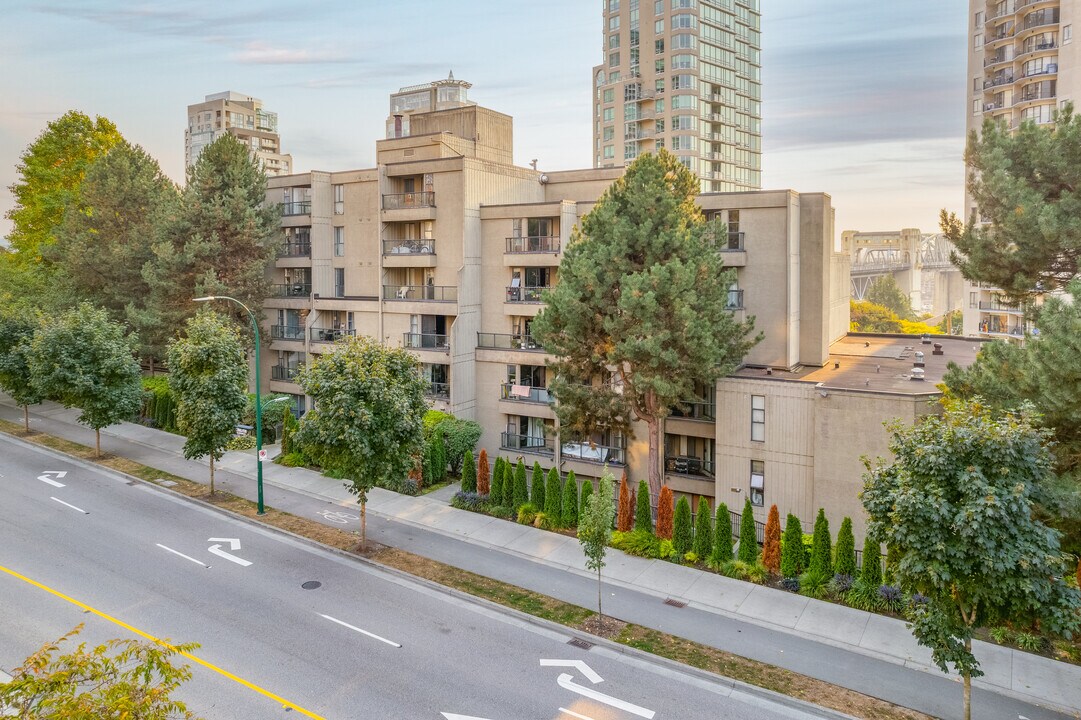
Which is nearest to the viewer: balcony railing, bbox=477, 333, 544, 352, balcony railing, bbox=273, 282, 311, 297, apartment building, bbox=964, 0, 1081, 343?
balcony railing, bbox=477, 333, 544, 352

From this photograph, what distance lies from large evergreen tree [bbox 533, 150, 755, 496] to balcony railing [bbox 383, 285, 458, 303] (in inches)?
398

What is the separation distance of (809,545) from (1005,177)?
A: 12026mm

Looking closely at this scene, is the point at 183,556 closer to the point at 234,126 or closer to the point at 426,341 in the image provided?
the point at 426,341

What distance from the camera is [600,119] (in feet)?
284

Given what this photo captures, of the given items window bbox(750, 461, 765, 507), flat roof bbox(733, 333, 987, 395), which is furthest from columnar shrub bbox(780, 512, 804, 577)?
flat roof bbox(733, 333, 987, 395)

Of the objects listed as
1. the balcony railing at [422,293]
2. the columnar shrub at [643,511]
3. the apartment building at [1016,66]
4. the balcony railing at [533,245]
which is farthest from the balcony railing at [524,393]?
the apartment building at [1016,66]

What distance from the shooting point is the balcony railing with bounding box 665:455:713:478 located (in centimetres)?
2977

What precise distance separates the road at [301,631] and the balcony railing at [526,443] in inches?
483

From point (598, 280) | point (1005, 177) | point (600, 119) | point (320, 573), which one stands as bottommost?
point (320, 573)

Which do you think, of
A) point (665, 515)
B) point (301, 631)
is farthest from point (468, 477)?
point (301, 631)

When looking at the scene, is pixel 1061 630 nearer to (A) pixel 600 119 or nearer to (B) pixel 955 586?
(B) pixel 955 586

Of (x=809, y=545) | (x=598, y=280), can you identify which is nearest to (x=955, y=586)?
(x=809, y=545)

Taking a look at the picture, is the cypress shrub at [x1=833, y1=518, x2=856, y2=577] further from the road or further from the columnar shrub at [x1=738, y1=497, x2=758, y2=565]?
the road

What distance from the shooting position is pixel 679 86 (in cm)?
8088
